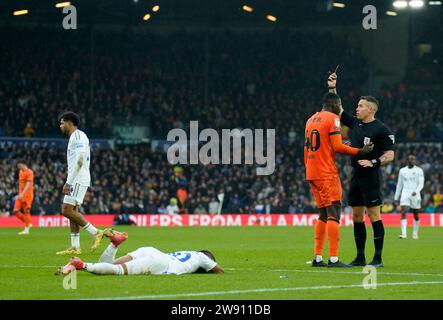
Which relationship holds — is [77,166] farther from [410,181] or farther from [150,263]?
[410,181]

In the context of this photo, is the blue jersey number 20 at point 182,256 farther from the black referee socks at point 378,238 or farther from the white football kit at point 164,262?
the black referee socks at point 378,238

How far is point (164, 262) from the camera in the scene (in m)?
11.9

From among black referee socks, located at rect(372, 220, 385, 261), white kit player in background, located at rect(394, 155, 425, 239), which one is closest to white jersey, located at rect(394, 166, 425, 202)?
→ white kit player in background, located at rect(394, 155, 425, 239)

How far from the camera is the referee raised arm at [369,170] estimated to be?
14.3 meters

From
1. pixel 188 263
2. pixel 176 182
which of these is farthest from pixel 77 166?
pixel 176 182

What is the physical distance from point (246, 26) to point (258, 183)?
14.2 metres

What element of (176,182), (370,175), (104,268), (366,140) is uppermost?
(366,140)

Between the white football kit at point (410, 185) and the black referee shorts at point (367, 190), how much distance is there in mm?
14148

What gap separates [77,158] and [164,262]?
607 cm

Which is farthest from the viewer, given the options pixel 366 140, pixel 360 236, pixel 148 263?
pixel 360 236

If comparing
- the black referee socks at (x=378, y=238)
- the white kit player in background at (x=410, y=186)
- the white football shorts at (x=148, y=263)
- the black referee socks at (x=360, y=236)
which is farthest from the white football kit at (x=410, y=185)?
the white football shorts at (x=148, y=263)

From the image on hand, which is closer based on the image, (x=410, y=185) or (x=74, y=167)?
(x=74, y=167)

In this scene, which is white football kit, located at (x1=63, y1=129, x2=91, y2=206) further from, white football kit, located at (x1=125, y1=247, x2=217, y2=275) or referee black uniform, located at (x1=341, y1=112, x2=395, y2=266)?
white football kit, located at (x1=125, y1=247, x2=217, y2=275)

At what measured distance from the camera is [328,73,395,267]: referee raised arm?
14.3 metres
